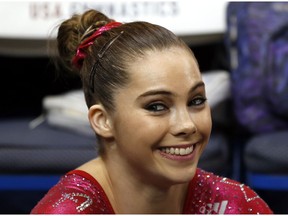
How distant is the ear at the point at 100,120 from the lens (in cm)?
104

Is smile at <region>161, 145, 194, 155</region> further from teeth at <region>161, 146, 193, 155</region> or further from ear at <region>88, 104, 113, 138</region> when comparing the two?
ear at <region>88, 104, 113, 138</region>

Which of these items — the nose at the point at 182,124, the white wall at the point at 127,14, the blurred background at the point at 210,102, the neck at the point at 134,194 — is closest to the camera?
the nose at the point at 182,124

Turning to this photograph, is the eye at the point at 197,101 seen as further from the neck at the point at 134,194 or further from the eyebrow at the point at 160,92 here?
the neck at the point at 134,194

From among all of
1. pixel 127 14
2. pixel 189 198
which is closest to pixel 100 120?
pixel 189 198

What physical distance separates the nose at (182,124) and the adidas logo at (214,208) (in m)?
0.21

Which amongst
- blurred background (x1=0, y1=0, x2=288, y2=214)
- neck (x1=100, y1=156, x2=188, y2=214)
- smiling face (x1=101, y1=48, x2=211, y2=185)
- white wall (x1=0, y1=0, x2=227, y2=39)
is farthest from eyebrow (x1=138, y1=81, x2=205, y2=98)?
white wall (x1=0, y1=0, x2=227, y2=39)

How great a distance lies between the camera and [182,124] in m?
0.95

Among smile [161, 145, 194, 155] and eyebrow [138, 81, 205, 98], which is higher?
eyebrow [138, 81, 205, 98]

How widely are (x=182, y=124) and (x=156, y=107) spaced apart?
47 mm

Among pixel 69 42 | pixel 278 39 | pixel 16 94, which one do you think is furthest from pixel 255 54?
pixel 16 94

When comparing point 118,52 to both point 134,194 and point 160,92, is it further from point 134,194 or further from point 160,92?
point 134,194

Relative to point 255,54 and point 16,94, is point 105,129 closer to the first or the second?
point 255,54

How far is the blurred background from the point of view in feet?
5.40

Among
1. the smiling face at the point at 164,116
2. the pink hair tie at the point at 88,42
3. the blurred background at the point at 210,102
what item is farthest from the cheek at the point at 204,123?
the blurred background at the point at 210,102
